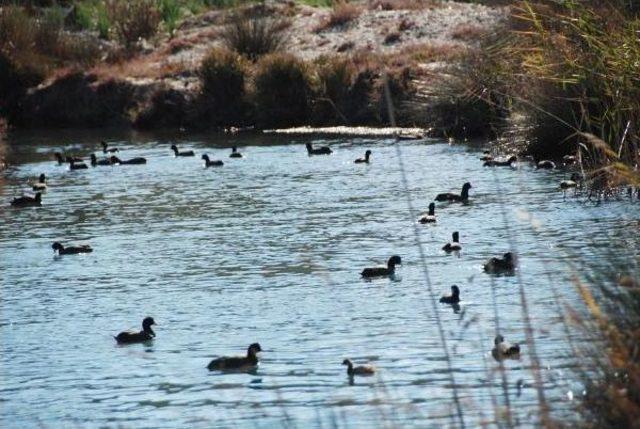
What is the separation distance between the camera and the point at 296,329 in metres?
16.4

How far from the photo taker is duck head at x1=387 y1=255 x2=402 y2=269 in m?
19.5

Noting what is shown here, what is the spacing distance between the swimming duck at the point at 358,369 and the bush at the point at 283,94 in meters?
27.9

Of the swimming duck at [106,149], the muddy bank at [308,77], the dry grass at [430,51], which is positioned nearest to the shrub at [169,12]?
the muddy bank at [308,77]

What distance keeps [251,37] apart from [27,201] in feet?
67.2

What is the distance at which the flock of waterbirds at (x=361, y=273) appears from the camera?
1429 cm

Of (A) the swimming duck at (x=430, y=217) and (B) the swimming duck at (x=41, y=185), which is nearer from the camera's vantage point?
(A) the swimming duck at (x=430, y=217)

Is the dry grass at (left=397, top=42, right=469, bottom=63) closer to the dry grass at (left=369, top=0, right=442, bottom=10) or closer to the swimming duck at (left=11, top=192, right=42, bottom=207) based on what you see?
the dry grass at (left=369, top=0, right=442, bottom=10)

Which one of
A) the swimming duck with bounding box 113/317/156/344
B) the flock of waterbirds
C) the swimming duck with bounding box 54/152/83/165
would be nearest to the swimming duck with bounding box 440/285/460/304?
the flock of waterbirds

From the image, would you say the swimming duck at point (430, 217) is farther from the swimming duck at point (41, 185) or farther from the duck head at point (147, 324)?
the swimming duck at point (41, 185)

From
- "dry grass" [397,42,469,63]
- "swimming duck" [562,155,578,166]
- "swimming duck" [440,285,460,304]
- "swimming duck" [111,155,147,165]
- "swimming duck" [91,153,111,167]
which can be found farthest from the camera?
"dry grass" [397,42,469,63]

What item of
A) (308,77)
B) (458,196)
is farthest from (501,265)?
(308,77)

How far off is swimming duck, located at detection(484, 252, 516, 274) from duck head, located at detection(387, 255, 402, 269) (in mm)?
1251

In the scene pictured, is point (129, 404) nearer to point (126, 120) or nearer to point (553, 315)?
point (553, 315)

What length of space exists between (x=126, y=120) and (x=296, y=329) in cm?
2962
